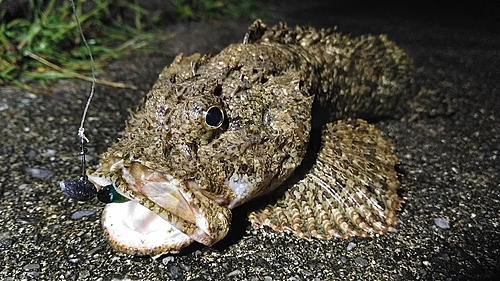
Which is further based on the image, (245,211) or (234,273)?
(245,211)

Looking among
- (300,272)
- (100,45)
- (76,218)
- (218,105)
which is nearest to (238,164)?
(218,105)

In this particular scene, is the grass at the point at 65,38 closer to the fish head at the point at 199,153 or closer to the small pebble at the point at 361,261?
the fish head at the point at 199,153

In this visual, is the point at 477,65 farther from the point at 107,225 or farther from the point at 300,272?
the point at 107,225

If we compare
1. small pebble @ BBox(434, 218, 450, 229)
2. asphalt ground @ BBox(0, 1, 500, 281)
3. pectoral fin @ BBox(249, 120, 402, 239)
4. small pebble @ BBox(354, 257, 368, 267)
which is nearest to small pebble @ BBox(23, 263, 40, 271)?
asphalt ground @ BBox(0, 1, 500, 281)

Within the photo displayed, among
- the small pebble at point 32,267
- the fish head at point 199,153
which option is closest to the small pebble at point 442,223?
the fish head at point 199,153

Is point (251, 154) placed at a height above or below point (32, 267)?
above

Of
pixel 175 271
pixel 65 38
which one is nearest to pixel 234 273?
pixel 175 271

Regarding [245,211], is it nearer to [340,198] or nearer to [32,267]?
[340,198]
